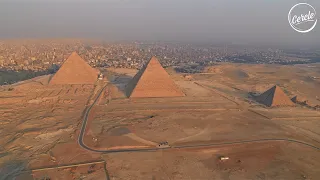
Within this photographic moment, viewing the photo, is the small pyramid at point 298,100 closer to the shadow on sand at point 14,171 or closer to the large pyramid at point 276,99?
the large pyramid at point 276,99

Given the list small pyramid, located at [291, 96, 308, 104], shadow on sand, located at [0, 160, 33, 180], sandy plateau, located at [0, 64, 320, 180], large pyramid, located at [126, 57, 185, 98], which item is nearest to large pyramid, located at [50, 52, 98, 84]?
sandy plateau, located at [0, 64, 320, 180]

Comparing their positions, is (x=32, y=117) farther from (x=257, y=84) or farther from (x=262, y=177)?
(x=257, y=84)

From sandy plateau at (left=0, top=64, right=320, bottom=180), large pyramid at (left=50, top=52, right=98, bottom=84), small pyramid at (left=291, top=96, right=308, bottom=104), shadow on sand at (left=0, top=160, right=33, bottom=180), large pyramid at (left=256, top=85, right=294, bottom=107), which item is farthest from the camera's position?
large pyramid at (left=50, top=52, right=98, bottom=84)

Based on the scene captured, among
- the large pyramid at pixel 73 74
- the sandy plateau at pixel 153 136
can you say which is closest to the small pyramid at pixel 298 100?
the sandy plateau at pixel 153 136

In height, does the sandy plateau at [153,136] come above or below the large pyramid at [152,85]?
below

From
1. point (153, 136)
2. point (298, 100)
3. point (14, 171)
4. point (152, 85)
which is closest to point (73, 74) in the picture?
point (152, 85)

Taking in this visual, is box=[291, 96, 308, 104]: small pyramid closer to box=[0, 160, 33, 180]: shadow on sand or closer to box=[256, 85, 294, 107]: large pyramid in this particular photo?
box=[256, 85, 294, 107]: large pyramid
